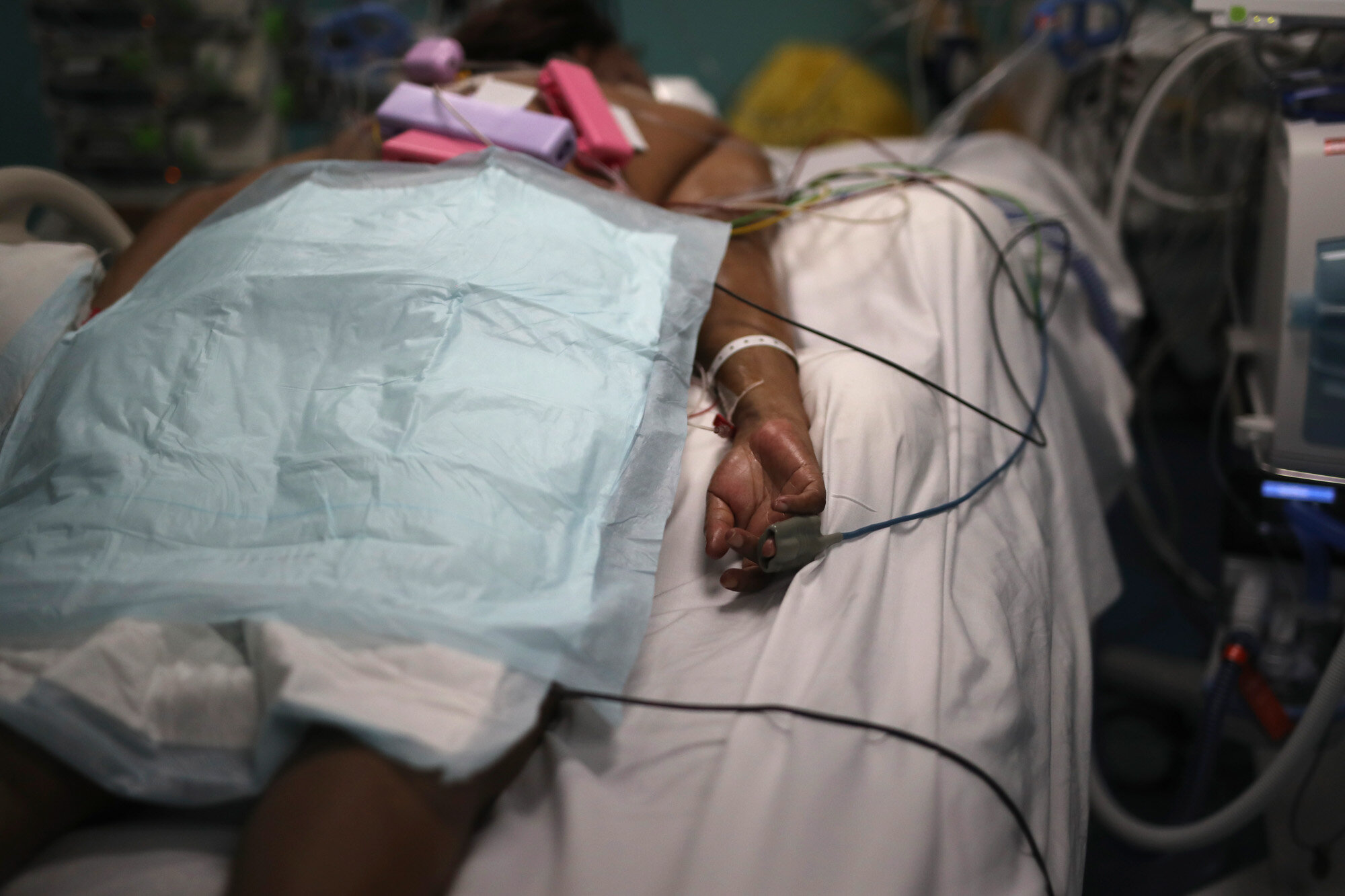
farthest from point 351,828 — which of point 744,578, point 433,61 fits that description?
point 433,61

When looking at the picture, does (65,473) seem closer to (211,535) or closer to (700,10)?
(211,535)

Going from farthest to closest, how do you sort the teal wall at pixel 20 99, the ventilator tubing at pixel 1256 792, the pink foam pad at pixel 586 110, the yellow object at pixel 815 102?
the yellow object at pixel 815 102 → the teal wall at pixel 20 99 → the pink foam pad at pixel 586 110 → the ventilator tubing at pixel 1256 792

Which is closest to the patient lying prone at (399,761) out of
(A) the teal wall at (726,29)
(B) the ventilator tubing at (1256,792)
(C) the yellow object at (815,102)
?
(B) the ventilator tubing at (1256,792)

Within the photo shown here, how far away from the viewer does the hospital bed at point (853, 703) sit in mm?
627

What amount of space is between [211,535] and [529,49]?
134 cm

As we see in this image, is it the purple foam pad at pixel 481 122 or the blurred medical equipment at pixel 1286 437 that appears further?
the purple foam pad at pixel 481 122

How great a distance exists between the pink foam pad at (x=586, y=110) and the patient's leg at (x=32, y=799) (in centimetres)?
100

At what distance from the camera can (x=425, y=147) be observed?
4.00 feet

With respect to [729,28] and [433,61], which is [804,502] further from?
[729,28]

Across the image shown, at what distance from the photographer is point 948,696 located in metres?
0.72

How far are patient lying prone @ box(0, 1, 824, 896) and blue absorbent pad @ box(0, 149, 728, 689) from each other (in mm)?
24

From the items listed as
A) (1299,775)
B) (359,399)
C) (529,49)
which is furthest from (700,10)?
(1299,775)

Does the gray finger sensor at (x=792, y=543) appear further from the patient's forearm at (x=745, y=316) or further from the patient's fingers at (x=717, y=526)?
the patient's forearm at (x=745, y=316)

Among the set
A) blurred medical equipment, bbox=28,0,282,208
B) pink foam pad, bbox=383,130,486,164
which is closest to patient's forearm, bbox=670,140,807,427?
pink foam pad, bbox=383,130,486,164
